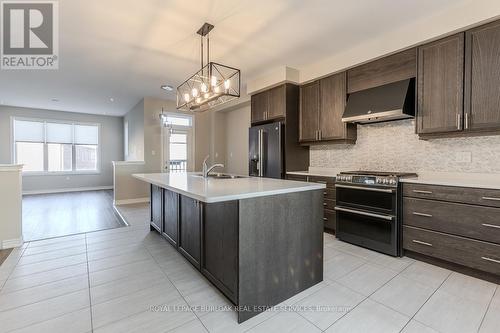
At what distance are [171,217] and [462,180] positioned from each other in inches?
127

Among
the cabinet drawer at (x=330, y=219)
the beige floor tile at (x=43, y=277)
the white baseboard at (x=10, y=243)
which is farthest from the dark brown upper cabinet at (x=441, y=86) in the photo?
the white baseboard at (x=10, y=243)

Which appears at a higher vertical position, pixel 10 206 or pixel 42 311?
pixel 10 206

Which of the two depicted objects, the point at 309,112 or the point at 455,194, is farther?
the point at 309,112

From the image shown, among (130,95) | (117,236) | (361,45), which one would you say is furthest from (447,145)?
(130,95)

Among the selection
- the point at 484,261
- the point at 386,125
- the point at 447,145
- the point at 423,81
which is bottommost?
the point at 484,261

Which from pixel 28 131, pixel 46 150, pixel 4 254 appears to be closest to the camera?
pixel 4 254

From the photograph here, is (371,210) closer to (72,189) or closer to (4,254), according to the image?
(4,254)

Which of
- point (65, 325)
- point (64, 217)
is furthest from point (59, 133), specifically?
point (65, 325)

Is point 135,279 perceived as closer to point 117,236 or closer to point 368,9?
point 117,236

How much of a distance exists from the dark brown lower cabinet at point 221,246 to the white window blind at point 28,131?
828 centimetres

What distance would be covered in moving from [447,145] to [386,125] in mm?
746

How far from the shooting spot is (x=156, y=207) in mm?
3443

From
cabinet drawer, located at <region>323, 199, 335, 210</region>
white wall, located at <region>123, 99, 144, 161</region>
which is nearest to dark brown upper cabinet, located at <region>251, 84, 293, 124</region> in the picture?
cabinet drawer, located at <region>323, 199, 335, 210</region>

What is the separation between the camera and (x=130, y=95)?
5.84 meters
